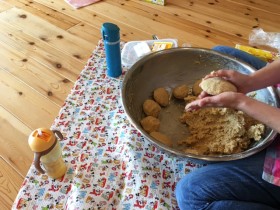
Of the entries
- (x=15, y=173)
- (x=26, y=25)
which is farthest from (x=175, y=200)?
(x=26, y=25)

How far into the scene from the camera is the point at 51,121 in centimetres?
97

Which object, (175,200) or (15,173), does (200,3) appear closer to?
(175,200)

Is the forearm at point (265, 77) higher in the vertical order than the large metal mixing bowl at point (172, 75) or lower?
higher

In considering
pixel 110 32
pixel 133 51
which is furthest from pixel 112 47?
pixel 133 51

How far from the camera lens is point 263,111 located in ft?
2.08

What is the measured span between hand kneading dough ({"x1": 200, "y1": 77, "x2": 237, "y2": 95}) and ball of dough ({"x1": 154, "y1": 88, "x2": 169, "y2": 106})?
0.20 m

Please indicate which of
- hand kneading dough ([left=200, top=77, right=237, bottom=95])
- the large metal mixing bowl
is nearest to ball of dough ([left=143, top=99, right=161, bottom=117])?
the large metal mixing bowl

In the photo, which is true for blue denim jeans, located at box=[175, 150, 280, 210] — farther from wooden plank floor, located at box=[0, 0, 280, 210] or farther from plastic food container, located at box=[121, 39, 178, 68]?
plastic food container, located at box=[121, 39, 178, 68]

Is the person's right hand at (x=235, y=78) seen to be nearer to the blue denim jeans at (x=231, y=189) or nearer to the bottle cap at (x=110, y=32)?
the blue denim jeans at (x=231, y=189)

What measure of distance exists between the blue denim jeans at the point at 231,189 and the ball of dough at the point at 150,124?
22 centimetres

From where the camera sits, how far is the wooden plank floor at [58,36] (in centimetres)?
94

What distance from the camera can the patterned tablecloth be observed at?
75cm

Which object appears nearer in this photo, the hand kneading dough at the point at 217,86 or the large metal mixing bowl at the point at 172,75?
the hand kneading dough at the point at 217,86

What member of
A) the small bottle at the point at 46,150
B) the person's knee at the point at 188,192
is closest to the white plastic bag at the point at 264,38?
the person's knee at the point at 188,192
